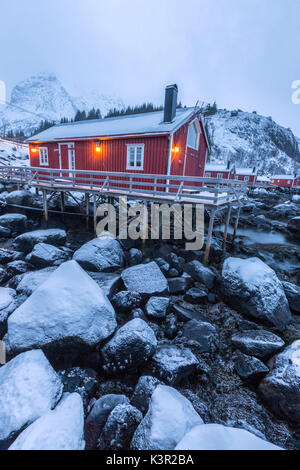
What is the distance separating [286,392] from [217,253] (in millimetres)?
5986

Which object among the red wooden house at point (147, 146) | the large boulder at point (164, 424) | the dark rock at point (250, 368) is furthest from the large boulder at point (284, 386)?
the red wooden house at point (147, 146)

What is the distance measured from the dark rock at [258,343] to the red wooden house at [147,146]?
8.00 m

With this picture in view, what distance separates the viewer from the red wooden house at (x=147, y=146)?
34.1 feet

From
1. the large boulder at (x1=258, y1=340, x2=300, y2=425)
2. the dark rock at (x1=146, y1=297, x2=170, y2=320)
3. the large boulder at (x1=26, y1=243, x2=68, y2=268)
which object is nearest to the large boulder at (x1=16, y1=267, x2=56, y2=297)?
the large boulder at (x1=26, y1=243, x2=68, y2=268)

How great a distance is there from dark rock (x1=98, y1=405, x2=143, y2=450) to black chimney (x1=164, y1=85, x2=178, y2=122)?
37.9ft

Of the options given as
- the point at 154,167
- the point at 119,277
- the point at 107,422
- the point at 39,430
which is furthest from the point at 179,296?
the point at 154,167

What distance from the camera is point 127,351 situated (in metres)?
3.50

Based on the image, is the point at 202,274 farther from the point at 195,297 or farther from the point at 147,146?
the point at 147,146

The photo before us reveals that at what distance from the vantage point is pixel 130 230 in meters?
9.98

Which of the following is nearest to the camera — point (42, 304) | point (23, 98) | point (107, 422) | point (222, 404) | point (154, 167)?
→ point (107, 422)

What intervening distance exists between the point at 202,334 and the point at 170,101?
10689 millimetres

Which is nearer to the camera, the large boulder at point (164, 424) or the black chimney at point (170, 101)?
the large boulder at point (164, 424)

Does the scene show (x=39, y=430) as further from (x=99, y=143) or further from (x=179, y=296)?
(x=99, y=143)

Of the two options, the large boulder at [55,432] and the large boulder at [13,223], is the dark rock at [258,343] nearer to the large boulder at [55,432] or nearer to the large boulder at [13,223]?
the large boulder at [55,432]
